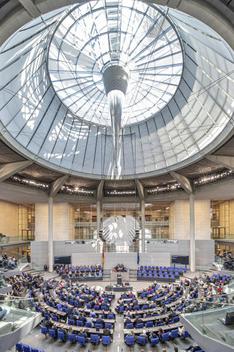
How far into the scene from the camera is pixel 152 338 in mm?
16844

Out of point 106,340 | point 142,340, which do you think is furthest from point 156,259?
point 106,340

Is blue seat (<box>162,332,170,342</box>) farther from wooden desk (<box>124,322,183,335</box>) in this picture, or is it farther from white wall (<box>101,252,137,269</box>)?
white wall (<box>101,252,137,269</box>)

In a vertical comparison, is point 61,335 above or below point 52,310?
above

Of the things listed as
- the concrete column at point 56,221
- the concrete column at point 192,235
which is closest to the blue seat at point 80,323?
the concrete column at point 192,235

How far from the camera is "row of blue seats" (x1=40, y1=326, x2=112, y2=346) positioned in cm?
1686

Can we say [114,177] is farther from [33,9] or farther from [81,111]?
[33,9]

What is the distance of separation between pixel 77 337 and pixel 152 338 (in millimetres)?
4413

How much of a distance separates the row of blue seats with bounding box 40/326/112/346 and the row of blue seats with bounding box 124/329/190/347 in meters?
1.22

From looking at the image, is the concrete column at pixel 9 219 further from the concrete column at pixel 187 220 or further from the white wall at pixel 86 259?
the concrete column at pixel 187 220

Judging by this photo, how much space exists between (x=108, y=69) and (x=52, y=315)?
20924 mm

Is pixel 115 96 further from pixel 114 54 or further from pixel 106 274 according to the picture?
pixel 106 274

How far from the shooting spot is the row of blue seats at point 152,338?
16.6 metres

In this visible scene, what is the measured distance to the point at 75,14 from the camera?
899 inches

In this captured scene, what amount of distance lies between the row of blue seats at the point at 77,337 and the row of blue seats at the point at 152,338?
1218 mm
